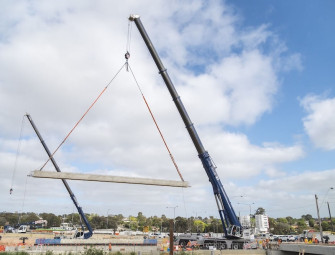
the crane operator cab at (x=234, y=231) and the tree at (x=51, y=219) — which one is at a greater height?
the tree at (x=51, y=219)

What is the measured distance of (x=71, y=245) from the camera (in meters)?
41.2

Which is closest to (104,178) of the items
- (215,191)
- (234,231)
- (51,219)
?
(215,191)

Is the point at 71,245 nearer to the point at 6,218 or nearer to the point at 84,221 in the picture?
the point at 84,221

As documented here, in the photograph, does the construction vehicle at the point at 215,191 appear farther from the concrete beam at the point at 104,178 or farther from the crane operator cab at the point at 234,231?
the concrete beam at the point at 104,178

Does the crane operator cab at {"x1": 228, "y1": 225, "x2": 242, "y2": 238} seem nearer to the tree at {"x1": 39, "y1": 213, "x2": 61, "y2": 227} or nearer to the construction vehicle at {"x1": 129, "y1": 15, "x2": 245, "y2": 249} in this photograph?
the construction vehicle at {"x1": 129, "y1": 15, "x2": 245, "y2": 249}

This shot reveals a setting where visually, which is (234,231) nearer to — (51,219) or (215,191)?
(215,191)

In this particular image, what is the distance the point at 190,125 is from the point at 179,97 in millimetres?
3493

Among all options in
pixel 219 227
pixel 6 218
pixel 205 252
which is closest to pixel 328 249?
pixel 205 252

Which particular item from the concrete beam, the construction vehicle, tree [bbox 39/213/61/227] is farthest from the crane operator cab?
tree [bbox 39/213/61/227]

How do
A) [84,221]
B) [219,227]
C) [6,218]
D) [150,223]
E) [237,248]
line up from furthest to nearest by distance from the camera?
[150,223]
[6,218]
[219,227]
[84,221]
[237,248]

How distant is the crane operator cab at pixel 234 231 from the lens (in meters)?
34.6

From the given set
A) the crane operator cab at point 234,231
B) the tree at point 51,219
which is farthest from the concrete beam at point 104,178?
the tree at point 51,219

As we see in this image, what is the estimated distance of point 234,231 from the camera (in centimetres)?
3475

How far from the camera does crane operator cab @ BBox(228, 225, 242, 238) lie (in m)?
34.6
